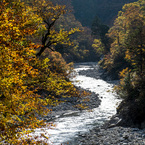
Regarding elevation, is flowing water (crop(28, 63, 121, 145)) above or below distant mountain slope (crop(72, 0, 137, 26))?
below

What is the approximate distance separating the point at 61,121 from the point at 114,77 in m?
32.1

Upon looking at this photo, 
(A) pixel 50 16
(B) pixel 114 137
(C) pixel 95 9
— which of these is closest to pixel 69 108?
(B) pixel 114 137

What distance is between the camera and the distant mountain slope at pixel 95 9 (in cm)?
17312

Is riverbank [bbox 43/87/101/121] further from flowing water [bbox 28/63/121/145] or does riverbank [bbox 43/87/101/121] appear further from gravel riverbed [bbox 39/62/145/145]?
gravel riverbed [bbox 39/62/145/145]

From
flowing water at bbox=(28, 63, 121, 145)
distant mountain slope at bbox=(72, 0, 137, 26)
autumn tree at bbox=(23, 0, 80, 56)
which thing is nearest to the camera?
autumn tree at bbox=(23, 0, 80, 56)

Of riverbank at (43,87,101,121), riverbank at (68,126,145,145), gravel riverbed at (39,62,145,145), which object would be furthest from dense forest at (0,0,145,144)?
riverbank at (68,126,145,145)

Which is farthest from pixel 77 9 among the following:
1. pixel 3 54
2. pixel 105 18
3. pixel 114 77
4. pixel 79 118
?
pixel 3 54

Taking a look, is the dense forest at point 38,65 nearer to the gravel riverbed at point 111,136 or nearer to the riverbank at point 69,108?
the riverbank at point 69,108

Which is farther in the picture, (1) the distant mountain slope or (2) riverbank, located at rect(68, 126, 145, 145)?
(1) the distant mountain slope

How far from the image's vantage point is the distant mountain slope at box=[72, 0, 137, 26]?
17312 cm

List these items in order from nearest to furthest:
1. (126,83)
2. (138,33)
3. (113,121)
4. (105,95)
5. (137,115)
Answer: (137,115) → (113,121) → (126,83) → (138,33) → (105,95)

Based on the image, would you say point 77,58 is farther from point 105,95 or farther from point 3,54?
point 3,54

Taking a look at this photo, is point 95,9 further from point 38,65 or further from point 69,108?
point 38,65

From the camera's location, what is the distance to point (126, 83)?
20453mm
